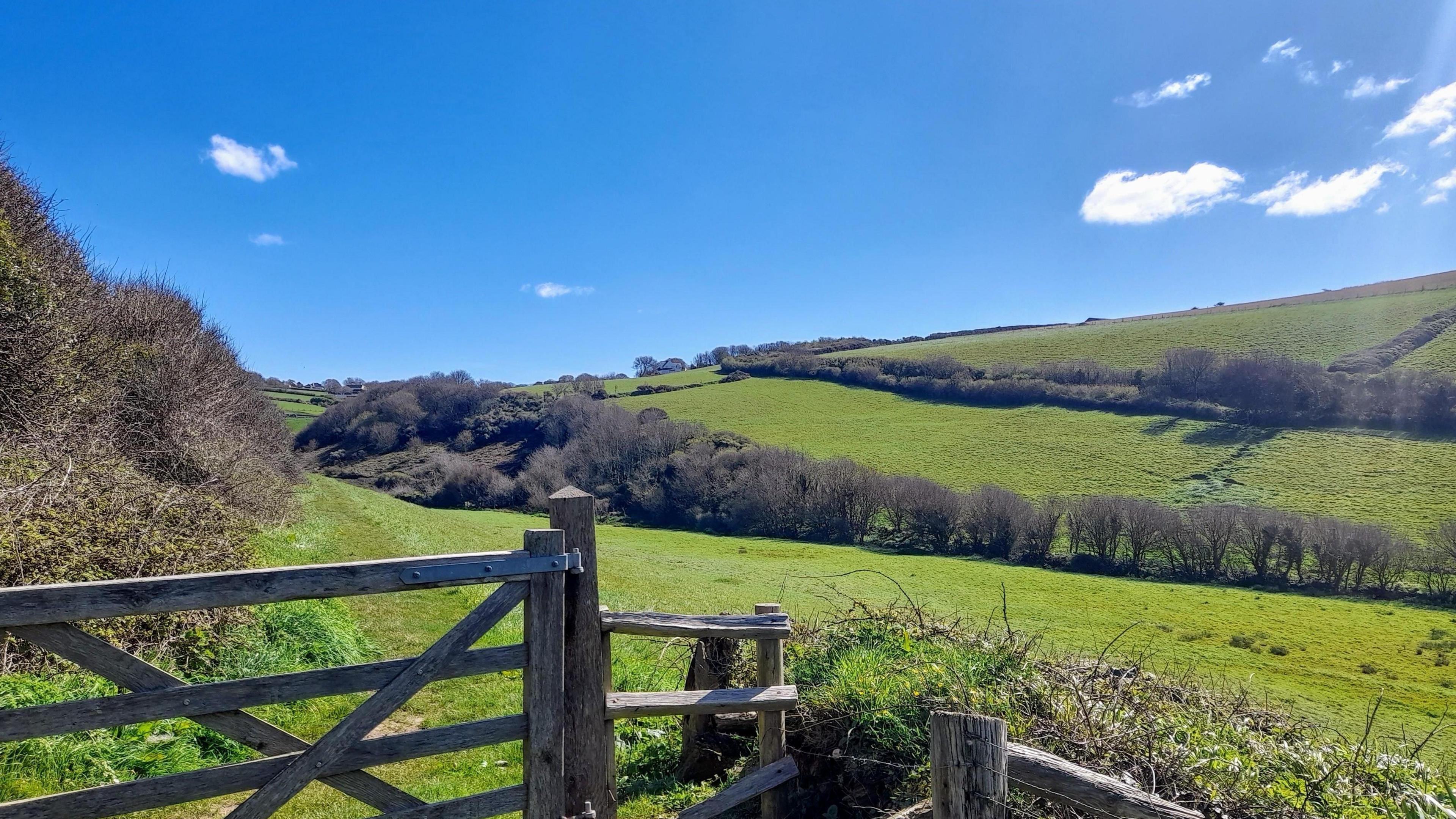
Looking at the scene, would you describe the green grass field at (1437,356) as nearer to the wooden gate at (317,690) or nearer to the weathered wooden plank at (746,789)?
the weathered wooden plank at (746,789)

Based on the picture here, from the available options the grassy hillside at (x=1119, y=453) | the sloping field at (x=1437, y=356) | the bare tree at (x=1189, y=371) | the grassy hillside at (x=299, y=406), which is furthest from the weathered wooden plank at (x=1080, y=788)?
the grassy hillside at (x=299, y=406)

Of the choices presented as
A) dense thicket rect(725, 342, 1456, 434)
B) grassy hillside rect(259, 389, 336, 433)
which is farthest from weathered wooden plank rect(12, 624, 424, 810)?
grassy hillside rect(259, 389, 336, 433)

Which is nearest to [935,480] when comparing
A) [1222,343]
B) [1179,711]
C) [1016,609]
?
[1016,609]

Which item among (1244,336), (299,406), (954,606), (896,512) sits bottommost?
(954,606)

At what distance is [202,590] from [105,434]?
11991 millimetres

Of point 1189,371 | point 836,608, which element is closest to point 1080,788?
point 836,608

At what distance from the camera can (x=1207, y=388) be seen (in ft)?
207

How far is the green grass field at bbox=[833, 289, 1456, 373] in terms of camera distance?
215 ft

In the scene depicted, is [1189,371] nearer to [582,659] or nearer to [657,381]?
[657,381]

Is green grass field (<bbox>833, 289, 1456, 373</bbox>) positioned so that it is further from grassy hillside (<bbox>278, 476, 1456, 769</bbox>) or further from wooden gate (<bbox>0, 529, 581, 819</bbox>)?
wooden gate (<bbox>0, 529, 581, 819</bbox>)

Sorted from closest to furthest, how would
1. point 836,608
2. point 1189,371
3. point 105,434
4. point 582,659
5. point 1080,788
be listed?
1. point 1080,788
2. point 582,659
3. point 836,608
4. point 105,434
5. point 1189,371

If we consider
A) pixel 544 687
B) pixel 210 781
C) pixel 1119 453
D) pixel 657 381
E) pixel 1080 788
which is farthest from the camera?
pixel 657 381

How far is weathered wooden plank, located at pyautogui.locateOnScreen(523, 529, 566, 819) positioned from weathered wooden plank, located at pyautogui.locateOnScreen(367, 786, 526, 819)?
2.9 inches

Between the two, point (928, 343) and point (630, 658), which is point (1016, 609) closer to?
point (630, 658)
